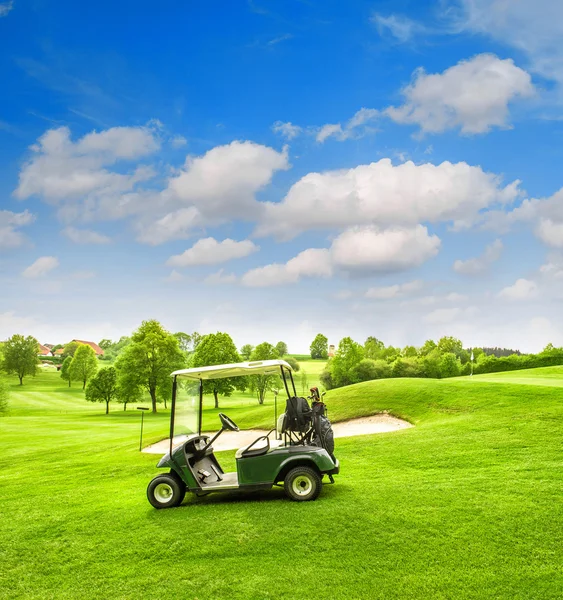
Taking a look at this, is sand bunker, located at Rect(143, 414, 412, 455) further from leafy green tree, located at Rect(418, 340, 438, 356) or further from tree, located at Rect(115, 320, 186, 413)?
leafy green tree, located at Rect(418, 340, 438, 356)

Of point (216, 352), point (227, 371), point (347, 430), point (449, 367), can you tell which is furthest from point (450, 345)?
point (227, 371)

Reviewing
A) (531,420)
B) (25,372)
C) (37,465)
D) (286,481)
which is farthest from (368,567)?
(25,372)

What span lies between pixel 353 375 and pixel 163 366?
2670cm

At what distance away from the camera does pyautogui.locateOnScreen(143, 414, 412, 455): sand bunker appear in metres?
19.2

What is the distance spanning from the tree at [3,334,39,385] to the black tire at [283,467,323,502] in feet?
269

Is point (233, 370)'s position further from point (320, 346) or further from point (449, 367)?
point (320, 346)

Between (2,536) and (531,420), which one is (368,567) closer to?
(2,536)

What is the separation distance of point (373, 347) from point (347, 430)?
77372 mm

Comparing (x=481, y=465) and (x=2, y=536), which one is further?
(x=481, y=465)

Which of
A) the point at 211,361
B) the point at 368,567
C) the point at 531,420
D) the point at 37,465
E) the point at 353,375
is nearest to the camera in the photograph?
the point at 368,567

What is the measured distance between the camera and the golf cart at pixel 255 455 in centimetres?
880

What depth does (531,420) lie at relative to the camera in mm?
15141

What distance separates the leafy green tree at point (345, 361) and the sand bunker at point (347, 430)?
144ft

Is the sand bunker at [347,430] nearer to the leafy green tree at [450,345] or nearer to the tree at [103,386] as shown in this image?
the tree at [103,386]
